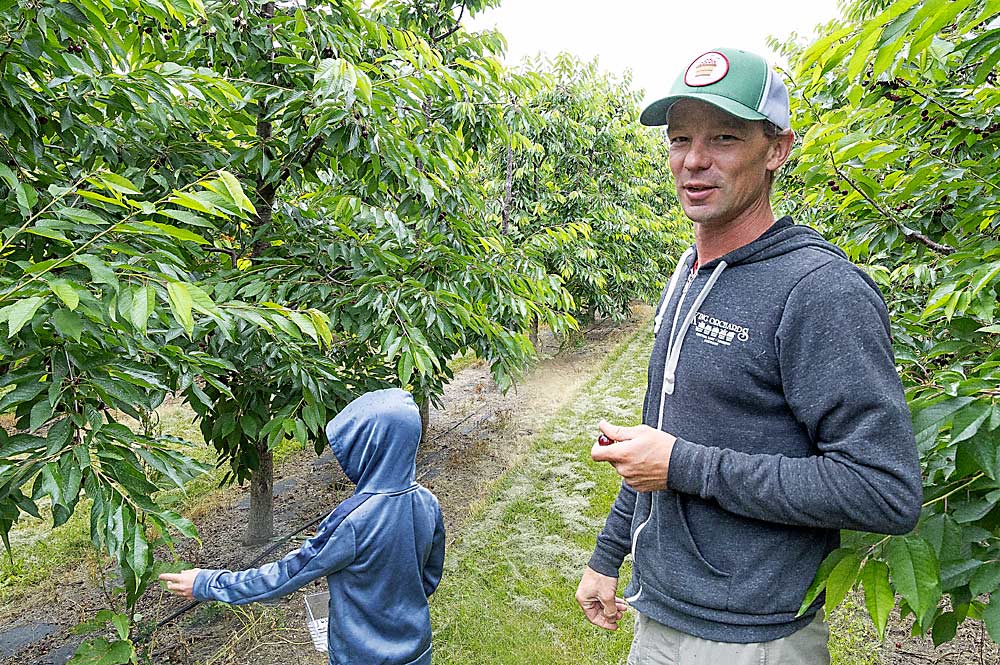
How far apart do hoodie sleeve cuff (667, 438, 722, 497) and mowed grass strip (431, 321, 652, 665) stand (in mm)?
2662

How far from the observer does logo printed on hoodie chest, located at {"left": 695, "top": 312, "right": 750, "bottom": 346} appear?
121 cm

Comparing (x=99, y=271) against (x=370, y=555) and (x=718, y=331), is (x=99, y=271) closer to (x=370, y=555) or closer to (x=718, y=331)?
(x=370, y=555)

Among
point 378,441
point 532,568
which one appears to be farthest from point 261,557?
point 378,441

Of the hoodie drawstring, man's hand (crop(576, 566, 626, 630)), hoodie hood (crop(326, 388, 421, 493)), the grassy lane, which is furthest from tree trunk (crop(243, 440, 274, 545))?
the hoodie drawstring

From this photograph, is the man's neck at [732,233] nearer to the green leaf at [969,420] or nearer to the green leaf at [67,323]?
the green leaf at [969,420]

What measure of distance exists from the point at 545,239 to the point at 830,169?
4.26 meters

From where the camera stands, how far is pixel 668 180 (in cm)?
1719

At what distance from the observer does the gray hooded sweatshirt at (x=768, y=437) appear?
1055 millimetres

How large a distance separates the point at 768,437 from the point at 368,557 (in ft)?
4.52

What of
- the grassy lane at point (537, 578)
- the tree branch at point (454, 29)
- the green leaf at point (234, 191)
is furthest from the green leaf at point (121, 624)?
the tree branch at point (454, 29)

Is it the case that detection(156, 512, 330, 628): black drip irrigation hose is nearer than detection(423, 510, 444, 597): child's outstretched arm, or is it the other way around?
detection(423, 510, 444, 597): child's outstretched arm

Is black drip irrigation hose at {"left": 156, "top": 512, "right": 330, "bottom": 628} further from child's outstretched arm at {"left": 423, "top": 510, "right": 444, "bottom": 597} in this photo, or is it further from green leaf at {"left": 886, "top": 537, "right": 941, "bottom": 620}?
green leaf at {"left": 886, "top": 537, "right": 941, "bottom": 620}

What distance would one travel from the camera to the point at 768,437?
1203 millimetres

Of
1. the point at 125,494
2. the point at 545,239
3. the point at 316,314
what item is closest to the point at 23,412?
the point at 125,494
